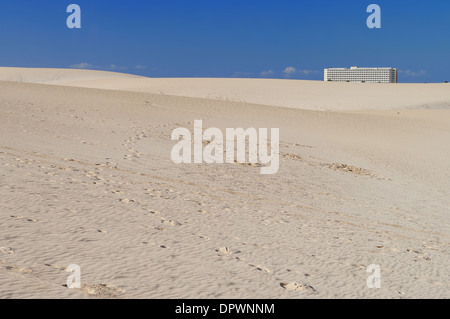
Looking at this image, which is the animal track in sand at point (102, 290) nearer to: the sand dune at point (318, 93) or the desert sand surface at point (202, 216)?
the desert sand surface at point (202, 216)

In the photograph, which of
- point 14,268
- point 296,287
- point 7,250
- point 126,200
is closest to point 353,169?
point 126,200

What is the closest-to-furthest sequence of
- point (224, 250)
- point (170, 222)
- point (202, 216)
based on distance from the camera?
1. point (224, 250)
2. point (170, 222)
3. point (202, 216)

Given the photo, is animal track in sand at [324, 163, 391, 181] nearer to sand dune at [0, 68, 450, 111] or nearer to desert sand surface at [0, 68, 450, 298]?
desert sand surface at [0, 68, 450, 298]

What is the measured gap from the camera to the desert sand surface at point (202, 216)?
4.48 metres

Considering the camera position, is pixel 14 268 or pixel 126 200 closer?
pixel 14 268

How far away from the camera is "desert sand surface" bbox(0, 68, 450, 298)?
4.48m

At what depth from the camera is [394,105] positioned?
1555 inches

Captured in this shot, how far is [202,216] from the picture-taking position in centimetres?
669

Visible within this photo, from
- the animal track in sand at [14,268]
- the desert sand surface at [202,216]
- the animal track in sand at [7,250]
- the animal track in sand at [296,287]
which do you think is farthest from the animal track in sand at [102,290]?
the animal track in sand at [296,287]

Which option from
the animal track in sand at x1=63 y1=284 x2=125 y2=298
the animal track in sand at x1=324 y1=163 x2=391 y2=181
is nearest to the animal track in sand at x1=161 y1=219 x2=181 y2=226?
the animal track in sand at x1=63 y1=284 x2=125 y2=298

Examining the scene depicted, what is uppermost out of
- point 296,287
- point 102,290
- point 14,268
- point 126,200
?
point 126,200

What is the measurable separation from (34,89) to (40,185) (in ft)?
58.0

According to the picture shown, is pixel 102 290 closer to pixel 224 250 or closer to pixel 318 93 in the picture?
pixel 224 250
